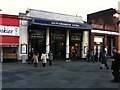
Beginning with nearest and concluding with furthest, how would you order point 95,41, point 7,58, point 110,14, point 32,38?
1. point 7,58
2. point 32,38
3. point 95,41
4. point 110,14

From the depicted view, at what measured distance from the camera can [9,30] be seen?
2462cm

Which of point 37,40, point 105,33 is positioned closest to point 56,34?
point 37,40

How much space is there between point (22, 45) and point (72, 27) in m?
6.39

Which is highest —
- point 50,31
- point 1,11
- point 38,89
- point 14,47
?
point 1,11

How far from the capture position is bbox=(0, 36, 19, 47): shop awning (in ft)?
79.5

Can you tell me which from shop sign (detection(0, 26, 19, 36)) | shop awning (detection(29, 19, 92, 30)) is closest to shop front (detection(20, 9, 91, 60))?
shop awning (detection(29, 19, 92, 30))

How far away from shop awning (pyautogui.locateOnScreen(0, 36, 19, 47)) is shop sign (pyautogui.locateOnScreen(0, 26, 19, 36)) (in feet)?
1.44

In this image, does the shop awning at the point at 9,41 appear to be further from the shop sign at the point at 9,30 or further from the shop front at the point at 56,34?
the shop front at the point at 56,34

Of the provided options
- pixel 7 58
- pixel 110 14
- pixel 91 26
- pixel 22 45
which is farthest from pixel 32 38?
pixel 110 14

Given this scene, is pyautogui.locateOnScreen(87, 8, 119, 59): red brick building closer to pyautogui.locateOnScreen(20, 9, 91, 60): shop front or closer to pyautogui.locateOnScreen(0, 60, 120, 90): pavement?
pyautogui.locateOnScreen(20, 9, 91, 60): shop front

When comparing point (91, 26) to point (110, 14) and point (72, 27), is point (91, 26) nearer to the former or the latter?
point (72, 27)

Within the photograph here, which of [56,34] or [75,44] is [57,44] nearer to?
[56,34]

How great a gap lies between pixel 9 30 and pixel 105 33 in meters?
14.8

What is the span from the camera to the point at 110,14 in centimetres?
3781
